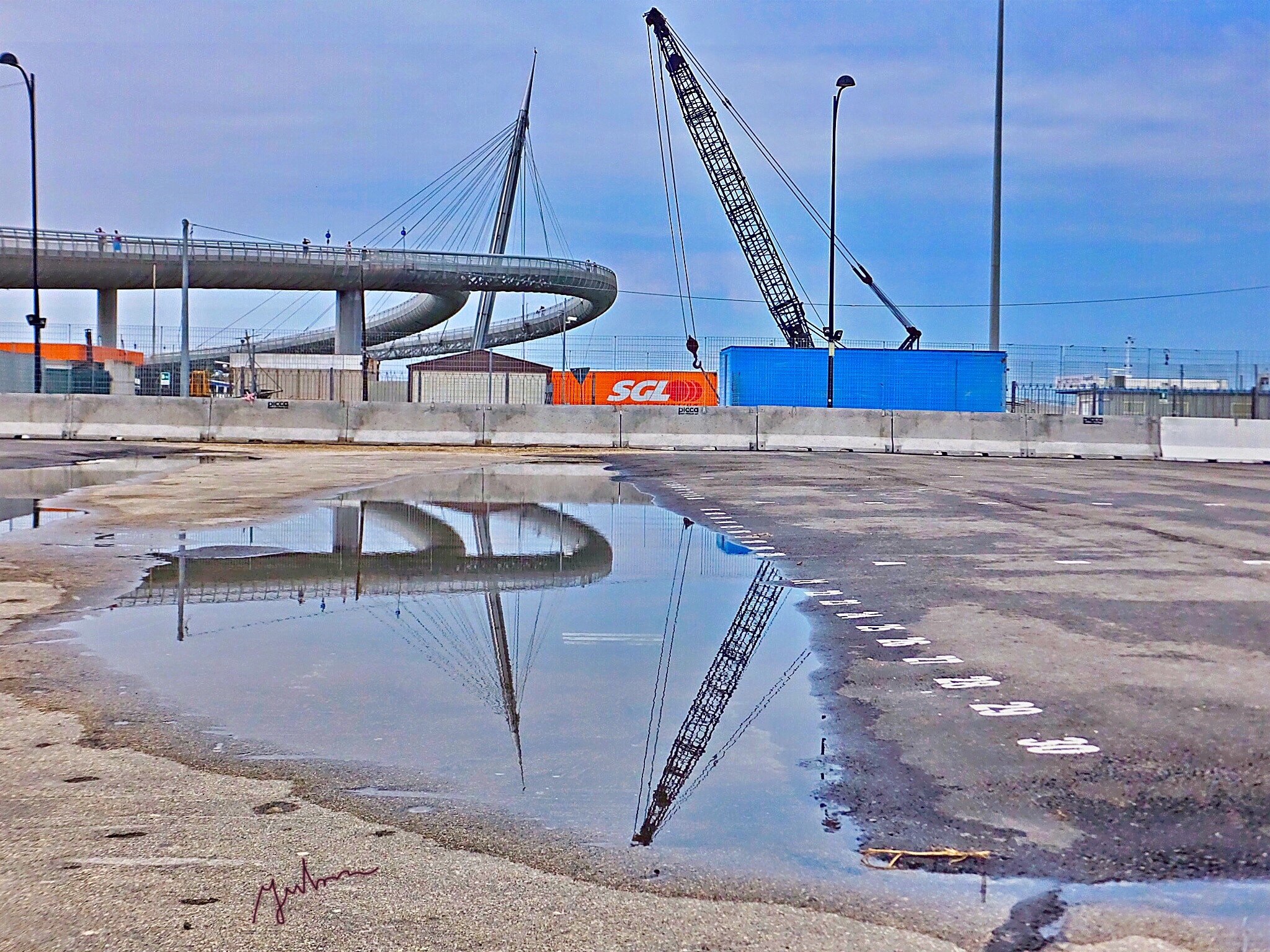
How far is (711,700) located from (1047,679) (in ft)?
6.28

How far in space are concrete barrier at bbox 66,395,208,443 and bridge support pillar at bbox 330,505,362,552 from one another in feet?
68.3

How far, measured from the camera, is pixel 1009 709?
6262 millimetres

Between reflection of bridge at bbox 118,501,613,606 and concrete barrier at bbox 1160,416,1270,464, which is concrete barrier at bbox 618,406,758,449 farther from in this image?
reflection of bridge at bbox 118,501,613,606

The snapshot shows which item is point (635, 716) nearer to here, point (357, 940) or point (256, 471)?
point (357, 940)

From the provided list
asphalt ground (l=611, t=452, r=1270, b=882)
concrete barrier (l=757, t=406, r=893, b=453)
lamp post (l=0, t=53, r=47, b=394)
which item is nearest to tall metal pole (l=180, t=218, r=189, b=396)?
lamp post (l=0, t=53, r=47, b=394)

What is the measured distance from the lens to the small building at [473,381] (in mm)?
70000

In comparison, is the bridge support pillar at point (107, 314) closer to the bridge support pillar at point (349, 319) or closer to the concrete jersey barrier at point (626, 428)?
the bridge support pillar at point (349, 319)

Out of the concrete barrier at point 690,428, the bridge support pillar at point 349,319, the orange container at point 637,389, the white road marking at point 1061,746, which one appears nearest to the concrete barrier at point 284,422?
the concrete barrier at point 690,428

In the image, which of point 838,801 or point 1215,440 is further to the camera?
point 1215,440

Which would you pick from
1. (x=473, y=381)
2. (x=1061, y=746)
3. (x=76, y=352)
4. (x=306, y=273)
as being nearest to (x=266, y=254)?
(x=306, y=273)

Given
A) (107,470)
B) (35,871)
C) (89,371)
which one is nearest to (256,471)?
(107,470)

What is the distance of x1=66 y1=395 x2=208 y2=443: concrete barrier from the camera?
3503cm

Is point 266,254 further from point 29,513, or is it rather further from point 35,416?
point 29,513

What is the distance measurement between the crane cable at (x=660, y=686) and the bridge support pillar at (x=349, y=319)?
6997 cm
